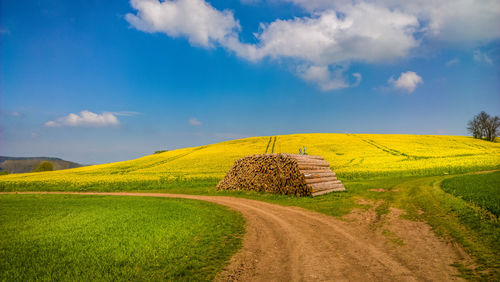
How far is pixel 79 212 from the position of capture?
1292cm

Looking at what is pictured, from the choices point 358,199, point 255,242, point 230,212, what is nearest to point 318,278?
point 255,242

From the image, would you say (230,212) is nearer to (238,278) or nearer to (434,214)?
(238,278)

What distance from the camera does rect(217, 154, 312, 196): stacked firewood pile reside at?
19.4 meters

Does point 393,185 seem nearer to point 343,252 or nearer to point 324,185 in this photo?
point 324,185

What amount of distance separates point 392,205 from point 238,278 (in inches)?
427

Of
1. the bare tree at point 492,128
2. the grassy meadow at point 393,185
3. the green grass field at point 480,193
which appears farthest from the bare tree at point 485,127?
the green grass field at point 480,193

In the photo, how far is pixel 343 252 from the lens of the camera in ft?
24.0

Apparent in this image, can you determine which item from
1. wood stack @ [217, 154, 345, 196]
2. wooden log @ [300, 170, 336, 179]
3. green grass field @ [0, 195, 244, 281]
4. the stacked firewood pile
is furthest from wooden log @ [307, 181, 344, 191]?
green grass field @ [0, 195, 244, 281]

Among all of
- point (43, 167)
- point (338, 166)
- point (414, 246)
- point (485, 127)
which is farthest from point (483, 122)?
point (43, 167)

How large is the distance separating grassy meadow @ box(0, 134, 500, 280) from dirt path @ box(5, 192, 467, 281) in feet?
2.45

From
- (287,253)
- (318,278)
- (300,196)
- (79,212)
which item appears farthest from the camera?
(300,196)

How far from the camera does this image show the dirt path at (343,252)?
5.88 meters

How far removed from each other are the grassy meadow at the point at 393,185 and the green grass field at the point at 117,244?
246 inches

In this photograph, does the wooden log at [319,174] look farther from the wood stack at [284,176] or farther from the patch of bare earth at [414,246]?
the patch of bare earth at [414,246]
